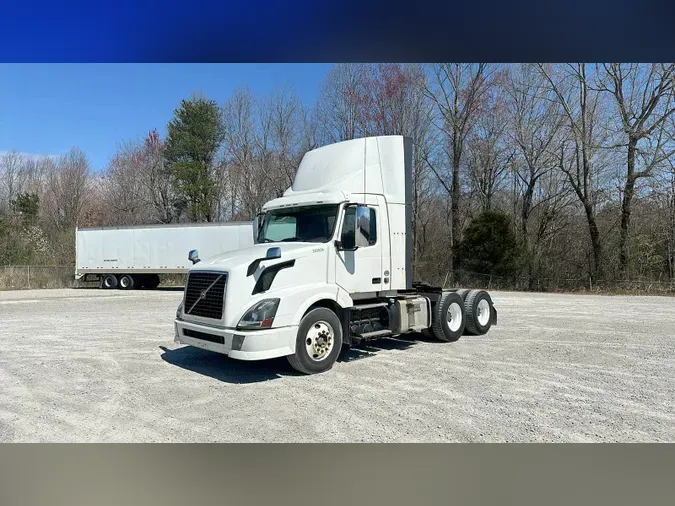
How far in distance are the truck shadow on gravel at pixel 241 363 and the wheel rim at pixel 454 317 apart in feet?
3.03

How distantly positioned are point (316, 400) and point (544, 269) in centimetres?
2358

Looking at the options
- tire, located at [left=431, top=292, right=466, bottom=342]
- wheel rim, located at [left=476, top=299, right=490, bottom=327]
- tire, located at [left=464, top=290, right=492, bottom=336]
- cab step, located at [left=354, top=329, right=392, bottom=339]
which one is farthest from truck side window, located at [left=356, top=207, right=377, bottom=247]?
wheel rim, located at [left=476, top=299, right=490, bottom=327]

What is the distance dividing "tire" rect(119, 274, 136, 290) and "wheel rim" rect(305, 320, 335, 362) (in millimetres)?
22817

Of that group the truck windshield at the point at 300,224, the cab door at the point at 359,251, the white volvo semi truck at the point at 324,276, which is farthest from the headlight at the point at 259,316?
the truck windshield at the point at 300,224

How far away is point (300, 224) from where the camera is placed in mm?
8094

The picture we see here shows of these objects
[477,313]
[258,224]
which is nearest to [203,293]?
[258,224]

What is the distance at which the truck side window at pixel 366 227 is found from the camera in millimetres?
7859

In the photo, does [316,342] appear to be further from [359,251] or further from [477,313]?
[477,313]

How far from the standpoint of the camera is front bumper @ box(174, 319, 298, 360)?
6.50 m

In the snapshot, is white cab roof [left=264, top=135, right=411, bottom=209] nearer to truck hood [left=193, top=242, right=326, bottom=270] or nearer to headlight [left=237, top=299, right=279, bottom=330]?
truck hood [left=193, top=242, right=326, bottom=270]

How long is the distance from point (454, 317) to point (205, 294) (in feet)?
17.6

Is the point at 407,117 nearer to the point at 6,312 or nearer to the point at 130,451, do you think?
the point at 6,312

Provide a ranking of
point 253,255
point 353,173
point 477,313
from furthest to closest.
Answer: point 477,313, point 353,173, point 253,255

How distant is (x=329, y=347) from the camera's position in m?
7.34
